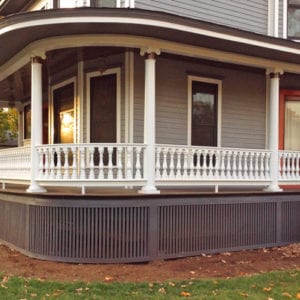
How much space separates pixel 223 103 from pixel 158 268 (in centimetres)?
480

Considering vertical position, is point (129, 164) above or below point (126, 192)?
above

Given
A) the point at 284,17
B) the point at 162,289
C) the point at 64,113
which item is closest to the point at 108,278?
the point at 162,289

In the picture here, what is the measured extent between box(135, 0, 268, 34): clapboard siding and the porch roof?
5.87 feet

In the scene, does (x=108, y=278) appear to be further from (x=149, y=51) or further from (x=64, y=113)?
(x=64, y=113)

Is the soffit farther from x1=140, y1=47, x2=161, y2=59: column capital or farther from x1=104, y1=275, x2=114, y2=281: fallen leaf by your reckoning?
x1=104, y1=275, x2=114, y2=281: fallen leaf

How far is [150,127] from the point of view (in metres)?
8.48

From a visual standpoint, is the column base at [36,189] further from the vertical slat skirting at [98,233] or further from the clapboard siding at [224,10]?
the clapboard siding at [224,10]

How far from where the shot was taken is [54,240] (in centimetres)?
829

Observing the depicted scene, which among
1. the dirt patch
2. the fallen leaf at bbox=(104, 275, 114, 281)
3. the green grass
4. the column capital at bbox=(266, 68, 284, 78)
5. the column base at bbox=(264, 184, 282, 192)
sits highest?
the column capital at bbox=(266, 68, 284, 78)

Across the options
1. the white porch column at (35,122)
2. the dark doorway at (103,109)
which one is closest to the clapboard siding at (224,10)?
the dark doorway at (103,109)

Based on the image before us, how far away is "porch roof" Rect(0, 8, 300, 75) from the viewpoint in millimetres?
7633

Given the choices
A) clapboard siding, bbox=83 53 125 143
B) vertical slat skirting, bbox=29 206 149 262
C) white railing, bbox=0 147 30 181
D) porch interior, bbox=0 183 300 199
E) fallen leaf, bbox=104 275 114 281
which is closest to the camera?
fallen leaf, bbox=104 275 114 281

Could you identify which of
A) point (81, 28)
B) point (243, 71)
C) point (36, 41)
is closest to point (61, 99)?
point (36, 41)

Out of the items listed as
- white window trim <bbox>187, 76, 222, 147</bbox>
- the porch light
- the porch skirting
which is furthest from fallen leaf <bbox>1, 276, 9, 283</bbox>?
white window trim <bbox>187, 76, 222, 147</bbox>
